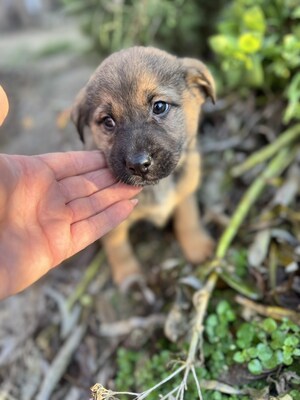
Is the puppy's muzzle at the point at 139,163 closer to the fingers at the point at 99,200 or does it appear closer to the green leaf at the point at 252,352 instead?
the fingers at the point at 99,200

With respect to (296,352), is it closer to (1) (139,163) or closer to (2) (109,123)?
(1) (139,163)

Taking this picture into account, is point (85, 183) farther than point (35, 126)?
No

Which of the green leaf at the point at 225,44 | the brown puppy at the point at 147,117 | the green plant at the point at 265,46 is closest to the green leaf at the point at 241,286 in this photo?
the brown puppy at the point at 147,117

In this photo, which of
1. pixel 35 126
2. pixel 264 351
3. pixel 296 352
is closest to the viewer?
pixel 296 352

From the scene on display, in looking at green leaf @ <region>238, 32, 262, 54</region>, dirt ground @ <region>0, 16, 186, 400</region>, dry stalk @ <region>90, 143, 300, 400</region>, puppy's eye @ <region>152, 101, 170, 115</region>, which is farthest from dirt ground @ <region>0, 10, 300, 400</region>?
puppy's eye @ <region>152, 101, 170, 115</region>

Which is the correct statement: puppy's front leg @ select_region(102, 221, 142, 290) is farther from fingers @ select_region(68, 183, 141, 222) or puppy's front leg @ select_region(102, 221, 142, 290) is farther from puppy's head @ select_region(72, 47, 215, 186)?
puppy's head @ select_region(72, 47, 215, 186)

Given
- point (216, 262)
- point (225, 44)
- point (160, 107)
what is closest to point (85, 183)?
point (160, 107)
